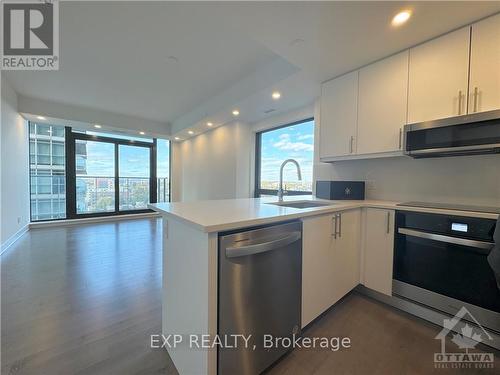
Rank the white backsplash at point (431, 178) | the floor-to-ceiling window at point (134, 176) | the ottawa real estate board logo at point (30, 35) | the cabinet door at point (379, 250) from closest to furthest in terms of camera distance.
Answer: the white backsplash at point (431, 178), the cabinet door at point (379, 250), the ottawa real estate board logo at point (30, 35), the floor-to-ceiling window at point (134, 176)

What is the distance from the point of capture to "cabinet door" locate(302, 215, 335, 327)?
1.50 meters

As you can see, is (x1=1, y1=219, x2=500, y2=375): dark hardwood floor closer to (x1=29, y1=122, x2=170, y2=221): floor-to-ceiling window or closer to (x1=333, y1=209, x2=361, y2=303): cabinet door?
(x1=333, y1=209, x2=361, y2=303): cabinet door

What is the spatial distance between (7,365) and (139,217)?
5.40 metres

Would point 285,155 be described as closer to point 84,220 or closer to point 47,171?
point 84,220

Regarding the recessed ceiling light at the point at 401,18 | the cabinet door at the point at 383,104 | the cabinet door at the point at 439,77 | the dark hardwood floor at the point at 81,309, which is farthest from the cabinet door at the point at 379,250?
the dark hardwood floor at the point at 81,309

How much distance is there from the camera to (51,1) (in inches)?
74.1

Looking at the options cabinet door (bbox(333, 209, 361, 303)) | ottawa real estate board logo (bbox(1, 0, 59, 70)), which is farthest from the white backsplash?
ottawa real estate board logo (bbox(1, 0, 59, 70))

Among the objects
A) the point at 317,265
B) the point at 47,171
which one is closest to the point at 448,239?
the point at 317,265

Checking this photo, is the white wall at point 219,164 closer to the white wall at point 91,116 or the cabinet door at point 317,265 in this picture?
the white wall at point 91,116

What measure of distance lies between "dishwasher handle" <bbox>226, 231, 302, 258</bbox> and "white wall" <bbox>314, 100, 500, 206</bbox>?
167cm

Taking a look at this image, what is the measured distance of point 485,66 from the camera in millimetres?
1538

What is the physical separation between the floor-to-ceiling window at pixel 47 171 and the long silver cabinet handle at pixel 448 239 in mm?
7114

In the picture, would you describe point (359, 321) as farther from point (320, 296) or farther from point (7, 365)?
point (7, 365)

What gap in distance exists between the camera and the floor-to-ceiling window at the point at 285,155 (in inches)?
143
